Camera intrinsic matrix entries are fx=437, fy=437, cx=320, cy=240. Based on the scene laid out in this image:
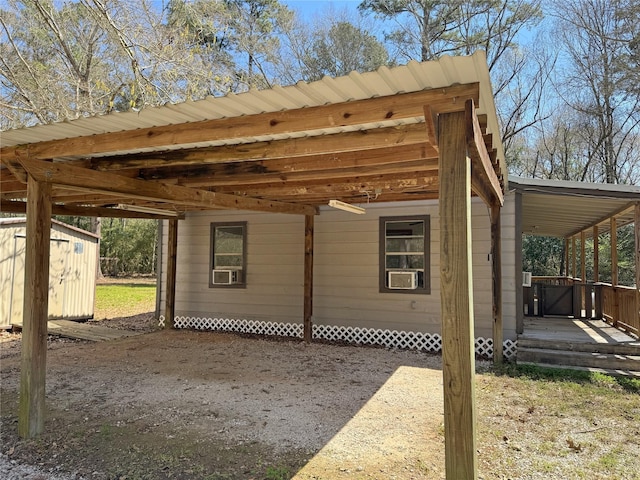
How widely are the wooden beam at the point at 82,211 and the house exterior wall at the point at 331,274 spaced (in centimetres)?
117

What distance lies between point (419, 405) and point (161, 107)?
363cm

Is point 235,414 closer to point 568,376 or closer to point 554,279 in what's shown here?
point 568,376

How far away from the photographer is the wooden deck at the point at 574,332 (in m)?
6.27

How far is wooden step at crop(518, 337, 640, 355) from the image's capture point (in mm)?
5805

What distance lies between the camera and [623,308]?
24.2ft

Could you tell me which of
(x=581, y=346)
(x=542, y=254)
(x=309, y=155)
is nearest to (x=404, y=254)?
(x=581, y=346)

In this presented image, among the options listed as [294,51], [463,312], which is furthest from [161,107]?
[294,51]

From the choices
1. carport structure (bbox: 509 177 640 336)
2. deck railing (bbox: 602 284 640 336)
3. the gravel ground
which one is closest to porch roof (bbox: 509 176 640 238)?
carport structure (bbox: 509 177 640 336)

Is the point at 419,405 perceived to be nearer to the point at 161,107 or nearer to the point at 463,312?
the point at 463,312

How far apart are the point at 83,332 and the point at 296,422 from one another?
19.7 feet

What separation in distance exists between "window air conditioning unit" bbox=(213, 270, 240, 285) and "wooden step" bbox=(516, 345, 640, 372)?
17.0 ft

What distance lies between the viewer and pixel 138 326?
31.3ft

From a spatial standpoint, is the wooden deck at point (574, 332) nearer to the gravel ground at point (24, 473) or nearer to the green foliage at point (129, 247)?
the gravel ground at point (24, 473)

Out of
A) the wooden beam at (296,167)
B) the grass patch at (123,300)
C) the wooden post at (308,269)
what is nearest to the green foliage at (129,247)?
the grass patch at (123,300)
